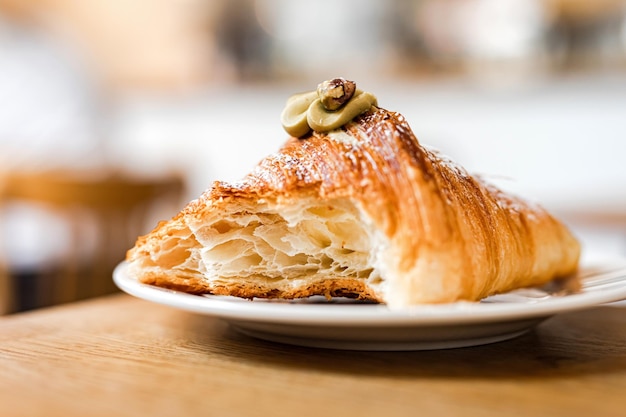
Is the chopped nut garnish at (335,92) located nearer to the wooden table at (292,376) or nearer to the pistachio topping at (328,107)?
the pistachio topping at (328,107)

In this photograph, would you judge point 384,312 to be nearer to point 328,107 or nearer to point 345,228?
point 345,228

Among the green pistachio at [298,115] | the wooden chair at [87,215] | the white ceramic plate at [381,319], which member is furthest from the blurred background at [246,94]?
the white ceramic plate at [381,319]

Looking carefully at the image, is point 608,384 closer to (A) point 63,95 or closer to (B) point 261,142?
(B) point 261,142

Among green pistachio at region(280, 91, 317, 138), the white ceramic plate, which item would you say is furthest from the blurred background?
the white ceramic plate

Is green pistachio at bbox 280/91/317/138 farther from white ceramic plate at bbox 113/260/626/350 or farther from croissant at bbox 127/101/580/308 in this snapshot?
white ceramic plate at bbox 113/260/626/350

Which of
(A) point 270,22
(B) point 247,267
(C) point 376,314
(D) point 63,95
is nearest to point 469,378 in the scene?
(C) point 376,314
